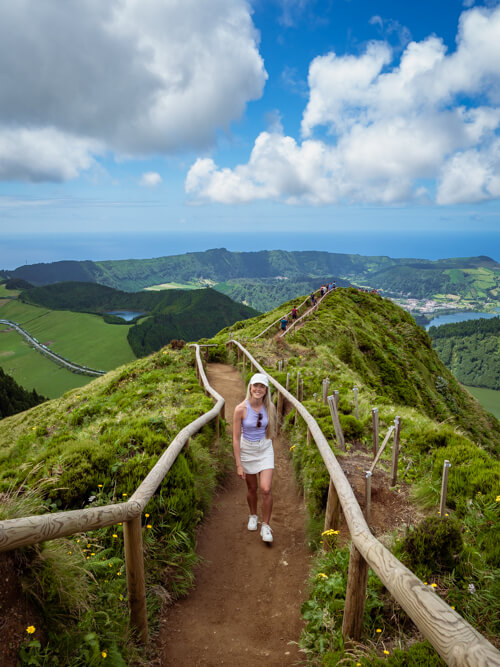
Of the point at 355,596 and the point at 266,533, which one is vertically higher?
the point at 355,596

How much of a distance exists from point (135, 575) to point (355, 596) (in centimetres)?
201

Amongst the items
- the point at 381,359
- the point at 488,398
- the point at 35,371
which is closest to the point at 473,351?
the point at 488,398

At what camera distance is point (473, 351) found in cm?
17500

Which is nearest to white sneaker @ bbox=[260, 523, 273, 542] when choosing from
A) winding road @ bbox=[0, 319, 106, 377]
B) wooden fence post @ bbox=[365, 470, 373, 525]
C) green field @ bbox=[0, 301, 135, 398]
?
wooden fence post @ bbox=[365, 470, 373, 525]

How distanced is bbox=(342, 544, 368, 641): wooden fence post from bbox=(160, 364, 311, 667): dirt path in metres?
0.97

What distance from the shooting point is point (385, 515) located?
573 centimetres

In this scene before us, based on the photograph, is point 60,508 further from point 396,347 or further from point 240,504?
point 396,347

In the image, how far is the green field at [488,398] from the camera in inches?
4594

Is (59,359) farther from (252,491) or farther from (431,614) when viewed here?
(431,614)

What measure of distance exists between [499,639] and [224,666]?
259 cm

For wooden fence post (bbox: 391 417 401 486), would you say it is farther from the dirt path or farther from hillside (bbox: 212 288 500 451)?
hillside (bbox: 212 288 500 451)

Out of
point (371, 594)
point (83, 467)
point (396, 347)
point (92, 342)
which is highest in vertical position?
point (83, 467)

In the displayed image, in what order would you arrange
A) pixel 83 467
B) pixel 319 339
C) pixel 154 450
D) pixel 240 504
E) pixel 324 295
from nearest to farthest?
1. pixel 83 467
2. pixel 154 450
3. pixel 240 504
4. pixel 319 339
5. pixel 324 295

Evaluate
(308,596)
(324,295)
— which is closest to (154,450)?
(308,596)
